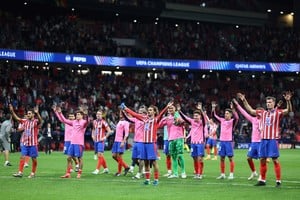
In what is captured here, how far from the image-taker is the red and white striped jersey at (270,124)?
20.2 m

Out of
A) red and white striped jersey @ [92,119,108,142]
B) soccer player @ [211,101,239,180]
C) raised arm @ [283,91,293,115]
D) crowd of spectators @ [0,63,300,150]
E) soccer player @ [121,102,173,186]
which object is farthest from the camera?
crowd of spectators @ [0,63,300,150]

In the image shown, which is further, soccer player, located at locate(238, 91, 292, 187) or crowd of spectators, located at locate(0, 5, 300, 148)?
crowd of spectators, located at locate(0, 5, 300, 148)

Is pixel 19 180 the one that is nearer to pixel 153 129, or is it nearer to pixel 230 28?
pixel 153 129

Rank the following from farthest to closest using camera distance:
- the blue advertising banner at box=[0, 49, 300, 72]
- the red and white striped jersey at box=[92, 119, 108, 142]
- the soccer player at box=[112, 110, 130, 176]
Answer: the blue advertising banner at box=[0, 49, 300, 72]
the red and white striped jersey at box=[92, 119, 108, 142]
the soccer player at box=[112, 110, 130, 176]

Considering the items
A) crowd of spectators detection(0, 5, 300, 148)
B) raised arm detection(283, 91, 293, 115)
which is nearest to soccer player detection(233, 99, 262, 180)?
raised arm detection(283, 91, 293, 115)

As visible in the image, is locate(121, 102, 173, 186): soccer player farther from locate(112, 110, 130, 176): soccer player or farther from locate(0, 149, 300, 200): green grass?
locate(112, 110, 130, 176): soccer player

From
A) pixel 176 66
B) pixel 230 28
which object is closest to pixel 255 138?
pixel 176 66

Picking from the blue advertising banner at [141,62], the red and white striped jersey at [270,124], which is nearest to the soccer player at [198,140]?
the red and white striped jersey at [270,124]

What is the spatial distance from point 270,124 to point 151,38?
43.7 metres

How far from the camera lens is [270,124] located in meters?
20.2

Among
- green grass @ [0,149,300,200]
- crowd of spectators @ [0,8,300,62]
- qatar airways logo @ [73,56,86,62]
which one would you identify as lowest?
green grass @ [0,149,300,200]

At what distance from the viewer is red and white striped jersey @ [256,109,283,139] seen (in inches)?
795

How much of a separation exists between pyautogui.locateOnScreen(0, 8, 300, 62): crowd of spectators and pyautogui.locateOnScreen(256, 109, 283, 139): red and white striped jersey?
3391 cm

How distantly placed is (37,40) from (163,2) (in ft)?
48.0
